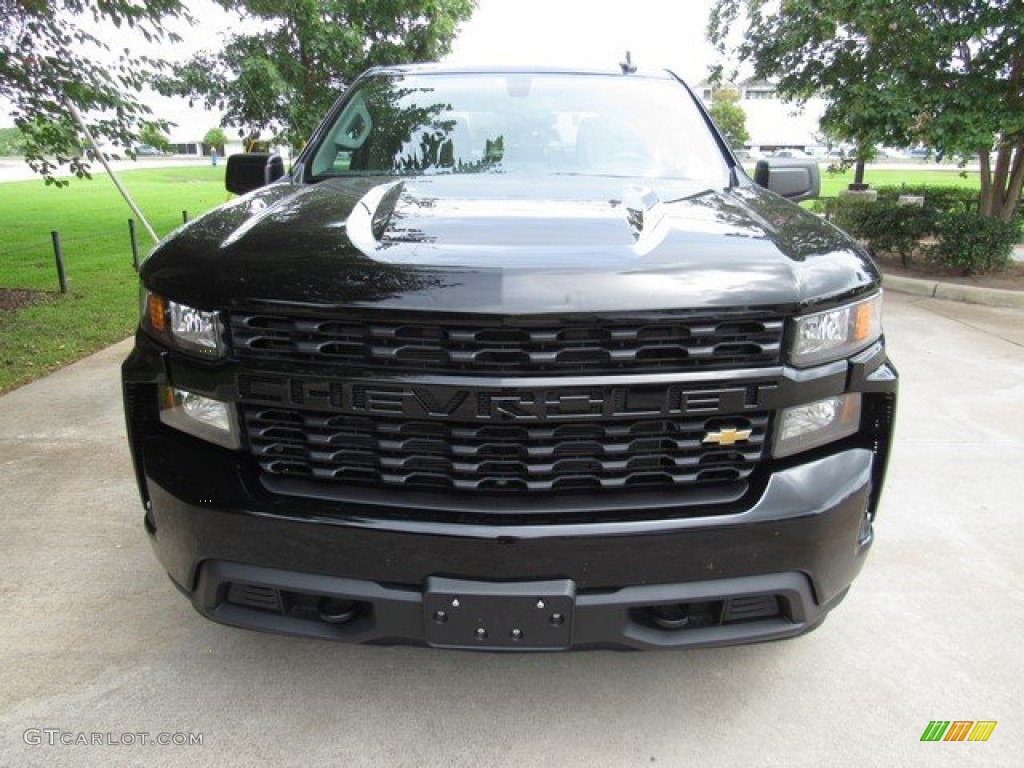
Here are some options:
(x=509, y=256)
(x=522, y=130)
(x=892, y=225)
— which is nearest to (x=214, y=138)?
(x=892, y=225)

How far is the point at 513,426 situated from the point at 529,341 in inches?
8.3

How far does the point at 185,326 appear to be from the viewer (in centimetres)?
200

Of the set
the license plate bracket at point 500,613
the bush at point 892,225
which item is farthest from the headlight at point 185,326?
the bush at point 892,225

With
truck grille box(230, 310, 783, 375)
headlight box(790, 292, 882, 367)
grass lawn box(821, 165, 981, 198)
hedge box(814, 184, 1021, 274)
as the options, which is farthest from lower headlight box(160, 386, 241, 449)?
grass lawn box(821, 165, 981, 198)

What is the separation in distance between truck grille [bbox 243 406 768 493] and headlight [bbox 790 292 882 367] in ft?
0.61

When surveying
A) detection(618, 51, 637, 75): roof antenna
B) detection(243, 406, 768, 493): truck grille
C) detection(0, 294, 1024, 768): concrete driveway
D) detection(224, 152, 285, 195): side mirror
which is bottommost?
detection(0, 294, 1024, 768): concrete driveway

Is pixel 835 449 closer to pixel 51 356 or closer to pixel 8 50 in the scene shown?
pixel 51 356

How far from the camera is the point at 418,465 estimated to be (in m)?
1.94

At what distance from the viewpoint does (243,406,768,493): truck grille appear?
6.23ft

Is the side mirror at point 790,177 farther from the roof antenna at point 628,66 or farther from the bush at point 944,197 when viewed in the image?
the bush at point 944,197

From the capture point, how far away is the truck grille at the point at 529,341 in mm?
1810

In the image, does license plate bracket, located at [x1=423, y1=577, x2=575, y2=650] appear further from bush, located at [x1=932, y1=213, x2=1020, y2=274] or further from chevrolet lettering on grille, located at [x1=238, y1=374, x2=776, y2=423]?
bush, located at [x1=932, y1=213, x2=1020, y2=274]

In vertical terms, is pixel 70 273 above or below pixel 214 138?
below

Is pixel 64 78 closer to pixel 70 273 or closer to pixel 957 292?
pixel 70 273
